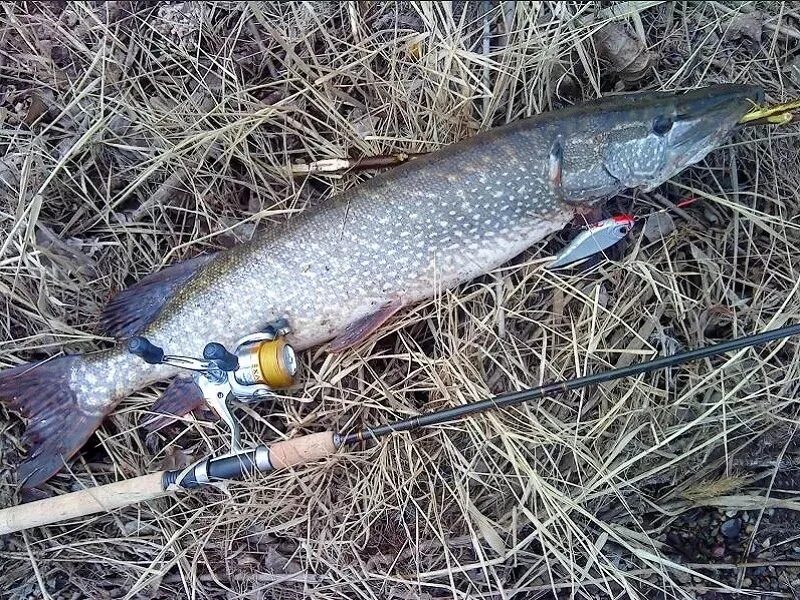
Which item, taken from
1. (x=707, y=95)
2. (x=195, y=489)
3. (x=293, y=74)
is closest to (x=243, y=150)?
(x=293, y=74)

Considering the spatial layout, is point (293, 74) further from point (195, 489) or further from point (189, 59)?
point (195, 489)

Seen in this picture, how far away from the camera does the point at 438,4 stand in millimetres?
2219

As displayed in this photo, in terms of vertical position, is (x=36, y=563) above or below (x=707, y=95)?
below

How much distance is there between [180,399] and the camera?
2109 millimetres

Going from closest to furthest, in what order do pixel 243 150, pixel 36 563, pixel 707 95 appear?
pixel 707 95
pixel 36 563
pixel 243 150

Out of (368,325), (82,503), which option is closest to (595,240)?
(368,325)

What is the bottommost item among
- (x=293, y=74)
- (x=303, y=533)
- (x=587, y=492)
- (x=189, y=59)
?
(x=587, y=492)

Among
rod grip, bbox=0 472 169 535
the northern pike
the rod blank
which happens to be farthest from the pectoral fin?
rod grip, bbox=0 472 169 535

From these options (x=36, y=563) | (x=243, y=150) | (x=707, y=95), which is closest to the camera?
(x=707, y=95)

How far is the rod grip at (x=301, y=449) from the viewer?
A: 193cm

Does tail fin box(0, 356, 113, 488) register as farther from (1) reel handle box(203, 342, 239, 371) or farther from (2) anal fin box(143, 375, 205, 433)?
(1) reel handle box(203, 342, 239, 371)

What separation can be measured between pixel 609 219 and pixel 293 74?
3.94 feet

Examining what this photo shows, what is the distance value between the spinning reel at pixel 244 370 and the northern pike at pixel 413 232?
0.21ft

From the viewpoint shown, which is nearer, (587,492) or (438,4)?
(587,492)
